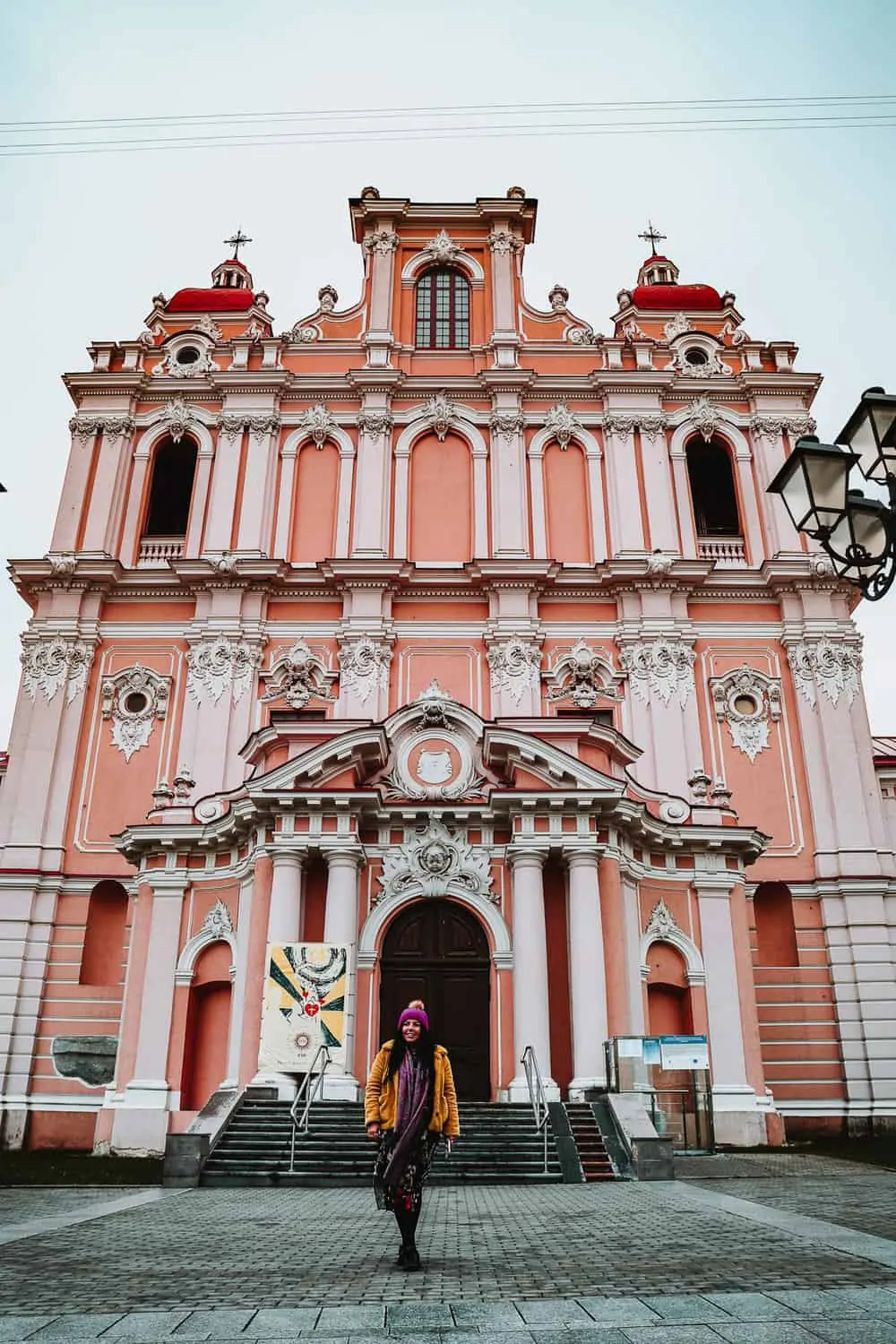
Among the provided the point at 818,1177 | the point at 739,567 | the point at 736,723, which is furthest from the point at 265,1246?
the point at 739,567

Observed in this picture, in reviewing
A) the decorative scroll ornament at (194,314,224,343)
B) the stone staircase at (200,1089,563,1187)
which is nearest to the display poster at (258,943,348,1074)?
the stone staircase at (200,1089,563,1187)

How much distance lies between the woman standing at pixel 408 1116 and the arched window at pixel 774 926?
20062 millimetres

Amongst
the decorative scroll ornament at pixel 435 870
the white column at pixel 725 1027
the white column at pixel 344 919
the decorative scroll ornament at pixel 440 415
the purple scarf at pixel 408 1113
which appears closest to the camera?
the purple scarf at pixel 408 1113

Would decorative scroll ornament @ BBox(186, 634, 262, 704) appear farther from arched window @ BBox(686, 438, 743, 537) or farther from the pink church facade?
arched window @ BBox(686, 438, 743, 537)

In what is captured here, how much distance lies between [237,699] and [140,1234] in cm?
1946

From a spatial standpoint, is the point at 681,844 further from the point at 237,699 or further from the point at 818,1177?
the point at 237,699

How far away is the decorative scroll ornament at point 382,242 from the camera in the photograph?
117 ft

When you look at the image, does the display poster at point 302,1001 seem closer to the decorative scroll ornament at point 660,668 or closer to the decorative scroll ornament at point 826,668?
the decorative scroll ornament at point 660,668

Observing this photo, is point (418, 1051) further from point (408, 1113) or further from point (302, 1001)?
point (302, 1001)

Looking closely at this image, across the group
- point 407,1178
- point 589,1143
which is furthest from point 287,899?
point 407,1178

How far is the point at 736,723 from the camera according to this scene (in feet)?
96.1

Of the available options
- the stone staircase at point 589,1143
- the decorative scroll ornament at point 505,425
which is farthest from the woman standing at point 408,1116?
the decorative scroll ornament at point 505,425

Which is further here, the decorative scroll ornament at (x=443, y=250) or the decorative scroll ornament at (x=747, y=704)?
the decorative scroll ornament at (x=443, y=250)

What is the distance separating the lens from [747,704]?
1168 inches
